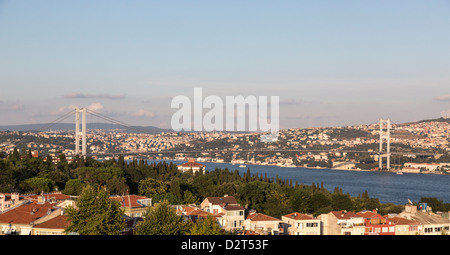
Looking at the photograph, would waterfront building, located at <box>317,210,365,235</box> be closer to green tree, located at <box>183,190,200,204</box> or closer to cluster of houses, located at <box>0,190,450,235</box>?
cluster of houses, located at <box>0,190,450,235</box>

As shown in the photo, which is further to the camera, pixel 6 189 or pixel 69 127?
pixel 69 127

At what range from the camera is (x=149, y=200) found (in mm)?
14023

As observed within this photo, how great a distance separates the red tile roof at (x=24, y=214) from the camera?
8805 mm

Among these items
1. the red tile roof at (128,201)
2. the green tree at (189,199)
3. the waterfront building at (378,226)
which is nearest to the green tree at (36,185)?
the red tile roof at (128,201)

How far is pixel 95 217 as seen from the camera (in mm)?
8055

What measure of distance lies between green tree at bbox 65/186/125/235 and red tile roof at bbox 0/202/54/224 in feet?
3.19

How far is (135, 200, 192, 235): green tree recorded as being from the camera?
25.7 feet

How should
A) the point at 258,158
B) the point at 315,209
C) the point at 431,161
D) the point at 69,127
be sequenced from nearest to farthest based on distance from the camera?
1. the point at 315,209
2. the point at 431,161
3. the point at 258,158
4. the point at 69,127

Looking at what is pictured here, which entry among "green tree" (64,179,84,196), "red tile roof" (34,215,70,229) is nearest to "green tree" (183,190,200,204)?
"green tree" (64,179,84,196)

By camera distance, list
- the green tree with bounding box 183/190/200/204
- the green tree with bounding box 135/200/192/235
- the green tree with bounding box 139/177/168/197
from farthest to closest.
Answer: the green tree with bounding box 139/177/168/197 < the green tree with bounding box 183/190/200/204 < the green tree with bounding box 135/200/192/235

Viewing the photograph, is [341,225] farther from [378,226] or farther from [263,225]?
[263,225]
